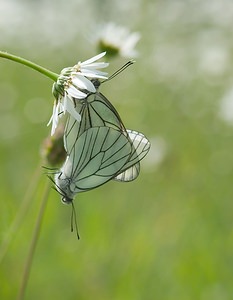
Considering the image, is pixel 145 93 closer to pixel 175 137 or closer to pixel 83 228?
pixel 175 137

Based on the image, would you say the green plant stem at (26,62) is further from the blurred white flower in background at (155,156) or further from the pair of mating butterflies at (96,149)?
the blurred white flower in background at (155,156)

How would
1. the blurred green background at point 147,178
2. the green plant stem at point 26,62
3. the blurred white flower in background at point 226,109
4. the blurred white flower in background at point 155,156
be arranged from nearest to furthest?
the green plant stem at point 26,62
the blurred green background at point 147,178
the blurred white flower in background at point 155,156
the blurred white flower in background at point 226,109

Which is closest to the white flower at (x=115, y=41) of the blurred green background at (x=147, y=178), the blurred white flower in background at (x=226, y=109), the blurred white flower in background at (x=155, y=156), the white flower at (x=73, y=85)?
the blurred green background at (x=147, y=178)

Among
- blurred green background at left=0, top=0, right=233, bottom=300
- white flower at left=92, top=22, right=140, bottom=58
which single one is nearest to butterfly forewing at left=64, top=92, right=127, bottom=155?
blurred green background at left=0, top=0, right=233, bottom=300

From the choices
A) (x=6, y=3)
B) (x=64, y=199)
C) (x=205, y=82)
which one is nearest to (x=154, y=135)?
(x=205, y=82)

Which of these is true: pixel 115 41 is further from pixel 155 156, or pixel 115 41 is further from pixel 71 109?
pixel 71 109

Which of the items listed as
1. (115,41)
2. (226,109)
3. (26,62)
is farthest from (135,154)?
(226,109)

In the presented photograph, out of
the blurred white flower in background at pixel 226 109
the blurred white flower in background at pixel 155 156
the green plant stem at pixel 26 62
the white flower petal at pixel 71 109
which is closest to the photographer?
the green plant stem at pixel 26 62
